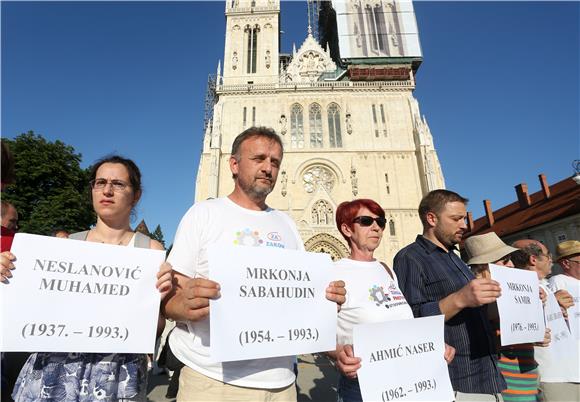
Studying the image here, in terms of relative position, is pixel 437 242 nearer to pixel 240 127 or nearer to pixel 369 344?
pixel 369 344

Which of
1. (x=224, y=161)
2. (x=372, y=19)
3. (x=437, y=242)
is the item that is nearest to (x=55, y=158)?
(x=224, y=161)

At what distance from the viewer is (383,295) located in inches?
72.6

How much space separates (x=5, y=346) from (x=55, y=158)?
17977mm

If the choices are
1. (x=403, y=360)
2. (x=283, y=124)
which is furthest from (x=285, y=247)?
(x=283, y=124)

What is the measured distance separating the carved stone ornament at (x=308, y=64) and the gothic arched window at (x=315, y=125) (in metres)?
3.94

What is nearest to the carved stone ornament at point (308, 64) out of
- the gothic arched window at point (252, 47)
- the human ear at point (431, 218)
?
the gothic arched window at point (252, 47)

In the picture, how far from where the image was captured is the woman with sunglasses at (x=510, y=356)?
7.31 ft

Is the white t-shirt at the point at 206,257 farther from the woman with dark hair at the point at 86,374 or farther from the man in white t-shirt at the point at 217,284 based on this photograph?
the woman with dark hair at the point at 86,374

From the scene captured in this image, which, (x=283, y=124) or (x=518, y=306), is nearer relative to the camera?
(x=518, y=306)

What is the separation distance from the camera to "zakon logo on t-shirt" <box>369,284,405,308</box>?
1.81 metres

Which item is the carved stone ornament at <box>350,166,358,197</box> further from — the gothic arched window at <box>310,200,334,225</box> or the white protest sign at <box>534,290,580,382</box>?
the white protest sign at <box>534,290,580,382</box>

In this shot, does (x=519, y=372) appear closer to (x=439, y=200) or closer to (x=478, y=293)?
(x=478, y=293)

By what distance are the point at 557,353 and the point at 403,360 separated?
6.21 ft

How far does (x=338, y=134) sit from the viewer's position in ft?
73.6
